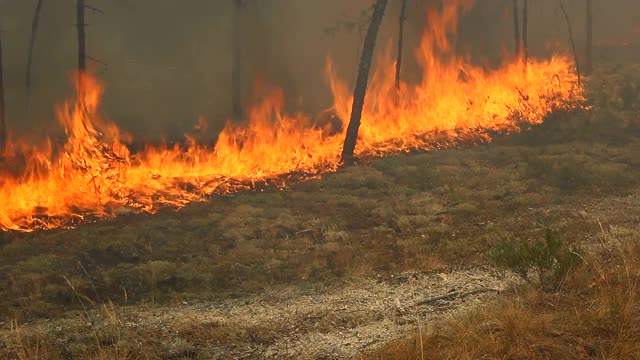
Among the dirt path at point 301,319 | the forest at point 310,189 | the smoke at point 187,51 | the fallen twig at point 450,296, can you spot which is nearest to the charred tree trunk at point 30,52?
the forest at point 310,189

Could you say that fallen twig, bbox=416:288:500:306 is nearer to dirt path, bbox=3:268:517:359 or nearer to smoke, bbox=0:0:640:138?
dirt path, bbox=3:268:517:359

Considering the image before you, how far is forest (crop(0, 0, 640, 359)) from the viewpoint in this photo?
19.5ft

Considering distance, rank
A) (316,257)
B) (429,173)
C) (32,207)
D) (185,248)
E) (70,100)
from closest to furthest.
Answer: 1. (316,257)
2. (185,248)
3. (32,207)
4. (429,173)
5. (70,100)

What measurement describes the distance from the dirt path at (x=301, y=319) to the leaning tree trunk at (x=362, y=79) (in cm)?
962

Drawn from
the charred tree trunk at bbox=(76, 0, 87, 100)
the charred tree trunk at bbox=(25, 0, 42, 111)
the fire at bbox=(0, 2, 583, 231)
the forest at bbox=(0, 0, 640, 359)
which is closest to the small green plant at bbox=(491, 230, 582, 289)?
the forest at bbox=(0, 0, 640, 359)

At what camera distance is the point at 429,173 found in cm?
1545

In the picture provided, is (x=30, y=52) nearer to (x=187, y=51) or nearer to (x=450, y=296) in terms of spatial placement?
(x=187, y=51)

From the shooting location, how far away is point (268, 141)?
17688mm

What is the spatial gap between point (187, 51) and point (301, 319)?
22604mm

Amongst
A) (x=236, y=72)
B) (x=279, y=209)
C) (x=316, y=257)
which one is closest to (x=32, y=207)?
(x=279, y=209)

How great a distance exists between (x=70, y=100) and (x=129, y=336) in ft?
58.6

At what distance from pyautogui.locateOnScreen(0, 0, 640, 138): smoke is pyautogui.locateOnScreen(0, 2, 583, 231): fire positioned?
3.81 feet

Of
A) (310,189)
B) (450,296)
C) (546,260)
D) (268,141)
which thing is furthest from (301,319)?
(268,141)

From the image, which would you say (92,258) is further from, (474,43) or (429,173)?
(474,43)
